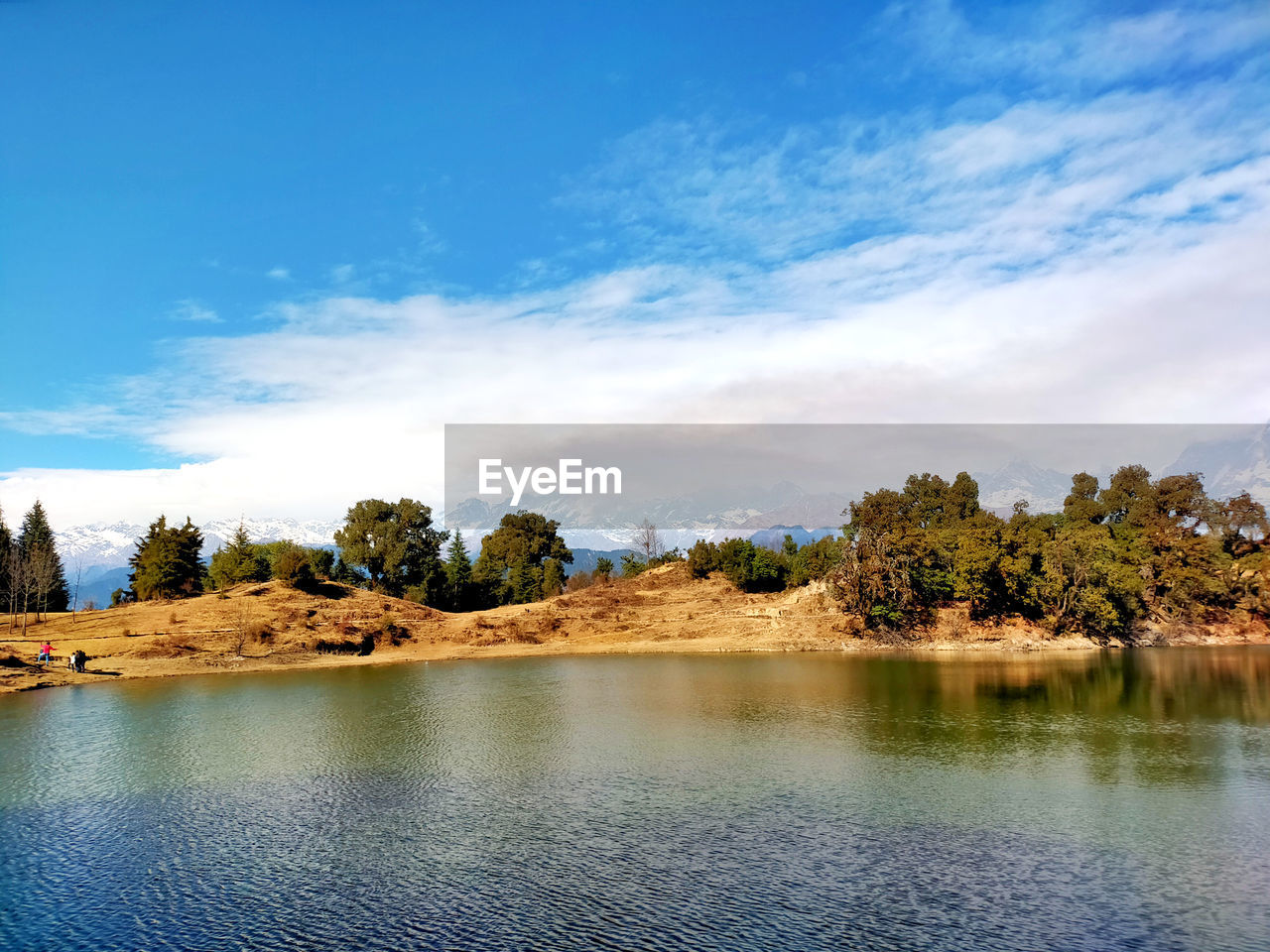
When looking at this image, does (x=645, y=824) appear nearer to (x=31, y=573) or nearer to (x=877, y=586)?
(x=877, y=586)

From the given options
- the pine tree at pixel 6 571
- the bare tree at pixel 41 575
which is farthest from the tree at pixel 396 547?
the pine tree at pixel 6 571

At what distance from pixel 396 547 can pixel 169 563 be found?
87.4 ft

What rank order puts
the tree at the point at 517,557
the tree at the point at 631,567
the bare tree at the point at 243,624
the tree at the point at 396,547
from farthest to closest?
the tree at the point at 517,557 < the tree at the point at 631,567 < the tree at the point at 396,547 < the bare tree at the point at 243,624

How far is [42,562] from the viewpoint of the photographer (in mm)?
78812

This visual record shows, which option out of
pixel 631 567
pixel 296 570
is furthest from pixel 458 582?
pixel 296 570

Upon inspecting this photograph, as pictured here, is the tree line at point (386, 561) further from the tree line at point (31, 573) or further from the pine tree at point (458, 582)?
the tree line at point (31, 573)

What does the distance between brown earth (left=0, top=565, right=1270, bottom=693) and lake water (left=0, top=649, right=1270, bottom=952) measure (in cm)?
1938

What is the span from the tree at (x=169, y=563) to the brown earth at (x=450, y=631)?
254 centimetres

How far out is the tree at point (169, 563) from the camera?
8050cm

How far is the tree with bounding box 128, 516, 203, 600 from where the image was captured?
264ft

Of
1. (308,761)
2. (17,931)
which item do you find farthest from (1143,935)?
(308,761)

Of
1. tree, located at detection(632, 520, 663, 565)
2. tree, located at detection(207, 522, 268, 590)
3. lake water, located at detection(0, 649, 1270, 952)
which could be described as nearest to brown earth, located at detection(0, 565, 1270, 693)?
tree, located at detection(207, 522, 268, 590)

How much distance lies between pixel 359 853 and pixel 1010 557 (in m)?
73.4

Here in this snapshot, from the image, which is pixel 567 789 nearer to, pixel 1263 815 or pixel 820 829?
pixel 820 829
